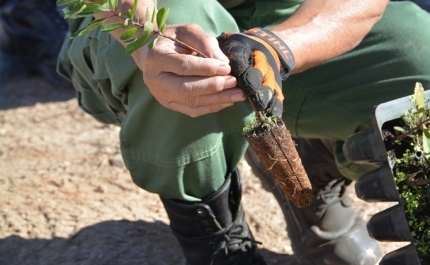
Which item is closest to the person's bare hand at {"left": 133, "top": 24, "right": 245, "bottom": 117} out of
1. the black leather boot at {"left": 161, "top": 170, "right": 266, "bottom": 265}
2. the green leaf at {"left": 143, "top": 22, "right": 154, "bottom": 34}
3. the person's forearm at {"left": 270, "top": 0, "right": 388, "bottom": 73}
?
the green leaf at {"left": 143, "top": 22, "right": 154, "bottom": 34}

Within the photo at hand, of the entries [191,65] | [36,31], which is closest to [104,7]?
[191,65]

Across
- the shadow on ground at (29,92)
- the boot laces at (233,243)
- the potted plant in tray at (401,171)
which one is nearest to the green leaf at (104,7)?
the potted plant in tray at (401,171)

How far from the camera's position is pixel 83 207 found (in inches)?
92.8

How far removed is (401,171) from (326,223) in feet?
2.60

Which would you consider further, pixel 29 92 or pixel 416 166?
pixel 29 92

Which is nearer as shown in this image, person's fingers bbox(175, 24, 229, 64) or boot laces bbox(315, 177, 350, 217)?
person's fingers bbox(175, 24, 229, 64)

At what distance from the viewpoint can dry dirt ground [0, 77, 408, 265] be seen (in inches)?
83.4

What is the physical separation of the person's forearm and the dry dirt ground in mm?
766

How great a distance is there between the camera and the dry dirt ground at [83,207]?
2.12 metres

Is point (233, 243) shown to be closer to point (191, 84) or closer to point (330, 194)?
point (330, 194)

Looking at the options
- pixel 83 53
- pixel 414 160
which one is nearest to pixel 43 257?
pixel 83 53

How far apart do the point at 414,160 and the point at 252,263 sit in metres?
0.64

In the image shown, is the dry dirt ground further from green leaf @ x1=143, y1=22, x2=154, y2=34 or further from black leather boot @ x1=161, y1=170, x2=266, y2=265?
green leaf @ x1=143, y1=22, x2=154, y2=34

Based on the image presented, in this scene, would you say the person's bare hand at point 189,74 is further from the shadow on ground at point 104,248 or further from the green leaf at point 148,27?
the shadow on ground at point 104,248
